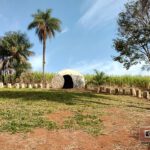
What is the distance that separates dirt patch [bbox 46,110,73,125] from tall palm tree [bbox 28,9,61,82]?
32.6m

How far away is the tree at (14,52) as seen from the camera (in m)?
52.6

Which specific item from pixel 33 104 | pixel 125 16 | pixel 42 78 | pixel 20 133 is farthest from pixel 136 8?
pixel 42 78

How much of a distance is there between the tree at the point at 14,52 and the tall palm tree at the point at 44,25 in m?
2.47

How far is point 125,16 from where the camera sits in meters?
31.1

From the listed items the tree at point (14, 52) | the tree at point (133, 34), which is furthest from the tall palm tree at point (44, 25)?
the tree at point (133, 34)

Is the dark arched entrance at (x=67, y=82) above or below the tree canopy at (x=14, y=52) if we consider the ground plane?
below

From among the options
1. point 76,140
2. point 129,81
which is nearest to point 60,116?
point 76,140

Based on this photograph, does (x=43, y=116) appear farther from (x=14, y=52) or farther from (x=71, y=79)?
(x=14, y=52)

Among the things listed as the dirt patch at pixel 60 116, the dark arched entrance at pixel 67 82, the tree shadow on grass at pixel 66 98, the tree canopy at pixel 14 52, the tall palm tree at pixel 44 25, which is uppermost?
the tall palm tree at pixel 44 25

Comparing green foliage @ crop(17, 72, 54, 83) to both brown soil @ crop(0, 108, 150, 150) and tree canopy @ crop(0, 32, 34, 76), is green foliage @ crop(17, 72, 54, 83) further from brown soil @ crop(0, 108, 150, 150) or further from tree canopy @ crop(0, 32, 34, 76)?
brown soil @ crop(0, 108, 150, 150)

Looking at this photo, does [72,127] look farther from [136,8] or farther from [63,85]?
[63,85]

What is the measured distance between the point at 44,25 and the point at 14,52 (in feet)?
19.6

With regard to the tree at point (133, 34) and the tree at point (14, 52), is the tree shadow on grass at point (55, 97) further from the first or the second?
the tree at point (14, 52)

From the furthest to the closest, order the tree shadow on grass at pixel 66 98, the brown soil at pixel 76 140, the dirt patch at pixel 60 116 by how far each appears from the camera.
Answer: the tree shadow on grass at pixel 66 98 < the dirt patch at pixel 60 116 < the brown soil at pixel 76 140
